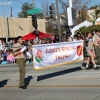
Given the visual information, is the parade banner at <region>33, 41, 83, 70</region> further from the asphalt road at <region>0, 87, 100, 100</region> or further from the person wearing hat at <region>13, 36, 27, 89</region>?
the asphalt road at <region>0, 87, 100, 100</region>

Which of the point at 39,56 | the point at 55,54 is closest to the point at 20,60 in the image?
the point at 39,56

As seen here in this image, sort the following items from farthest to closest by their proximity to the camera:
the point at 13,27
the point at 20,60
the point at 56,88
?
the point at 13,27, the point at 20,60, the point at 56,88

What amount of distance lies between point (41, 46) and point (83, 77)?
6.30 feet

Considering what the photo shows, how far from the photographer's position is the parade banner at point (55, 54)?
10820 mm

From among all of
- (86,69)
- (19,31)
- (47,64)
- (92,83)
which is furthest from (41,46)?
(19,31)

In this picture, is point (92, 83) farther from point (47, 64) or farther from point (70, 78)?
point (47, 64)

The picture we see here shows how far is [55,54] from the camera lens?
1160 cm

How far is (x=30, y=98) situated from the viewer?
8289 millimetres

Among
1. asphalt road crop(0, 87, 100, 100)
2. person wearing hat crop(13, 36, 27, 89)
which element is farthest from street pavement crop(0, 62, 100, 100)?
person wearing hat crop(13, 36, 27, 89)

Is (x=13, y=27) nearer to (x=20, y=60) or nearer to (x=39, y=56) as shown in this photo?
(x=39, y=56)

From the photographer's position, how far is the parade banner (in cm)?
1082

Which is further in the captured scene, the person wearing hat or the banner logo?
the banner logo

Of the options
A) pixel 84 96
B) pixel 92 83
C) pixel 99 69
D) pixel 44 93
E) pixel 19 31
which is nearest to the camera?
pixel 84 96

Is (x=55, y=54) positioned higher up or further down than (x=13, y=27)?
further down
